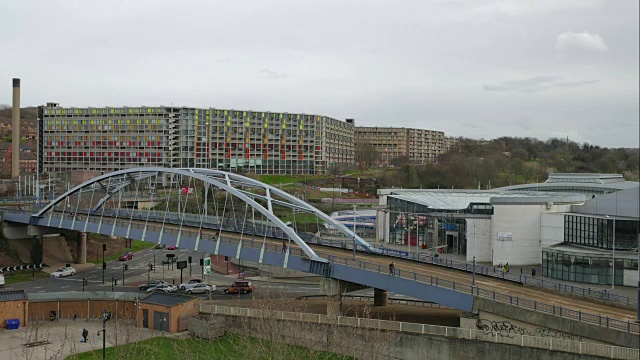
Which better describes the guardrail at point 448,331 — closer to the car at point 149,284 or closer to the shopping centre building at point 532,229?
the shopping centre building at point 532,229

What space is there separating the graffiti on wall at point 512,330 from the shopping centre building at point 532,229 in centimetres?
1202

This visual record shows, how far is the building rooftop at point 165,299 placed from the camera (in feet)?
140

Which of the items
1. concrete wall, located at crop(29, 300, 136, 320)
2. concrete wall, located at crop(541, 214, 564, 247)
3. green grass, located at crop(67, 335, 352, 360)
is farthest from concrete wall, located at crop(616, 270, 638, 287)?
concrete wall, located at crop(29, 300, 136, 320)

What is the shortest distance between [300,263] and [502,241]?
63.0ft

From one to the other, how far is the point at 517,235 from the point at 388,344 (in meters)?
21.4

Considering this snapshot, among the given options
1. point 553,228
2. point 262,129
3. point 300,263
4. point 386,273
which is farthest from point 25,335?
point 262,129

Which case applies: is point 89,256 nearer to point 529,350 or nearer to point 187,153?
point 529,350

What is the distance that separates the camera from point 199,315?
43094 millimetres

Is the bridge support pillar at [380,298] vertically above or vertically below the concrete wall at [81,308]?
above

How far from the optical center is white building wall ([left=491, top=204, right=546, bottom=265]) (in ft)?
170

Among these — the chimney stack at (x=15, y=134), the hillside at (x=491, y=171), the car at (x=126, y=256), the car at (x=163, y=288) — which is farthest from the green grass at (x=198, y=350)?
the chimney stack at (x=15, y=134)

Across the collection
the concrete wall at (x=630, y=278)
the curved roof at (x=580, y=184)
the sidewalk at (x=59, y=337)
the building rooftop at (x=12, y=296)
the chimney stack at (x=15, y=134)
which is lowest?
the sidewalk at (x=59, y=337)

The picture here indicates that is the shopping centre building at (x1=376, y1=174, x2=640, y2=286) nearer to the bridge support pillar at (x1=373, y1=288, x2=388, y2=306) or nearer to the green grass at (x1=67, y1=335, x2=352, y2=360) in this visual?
the bridge support pillar at (x1=373, y1=288, x2=388, y2=306)

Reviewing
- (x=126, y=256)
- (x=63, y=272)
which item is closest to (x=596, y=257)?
(x=63, y=272)
